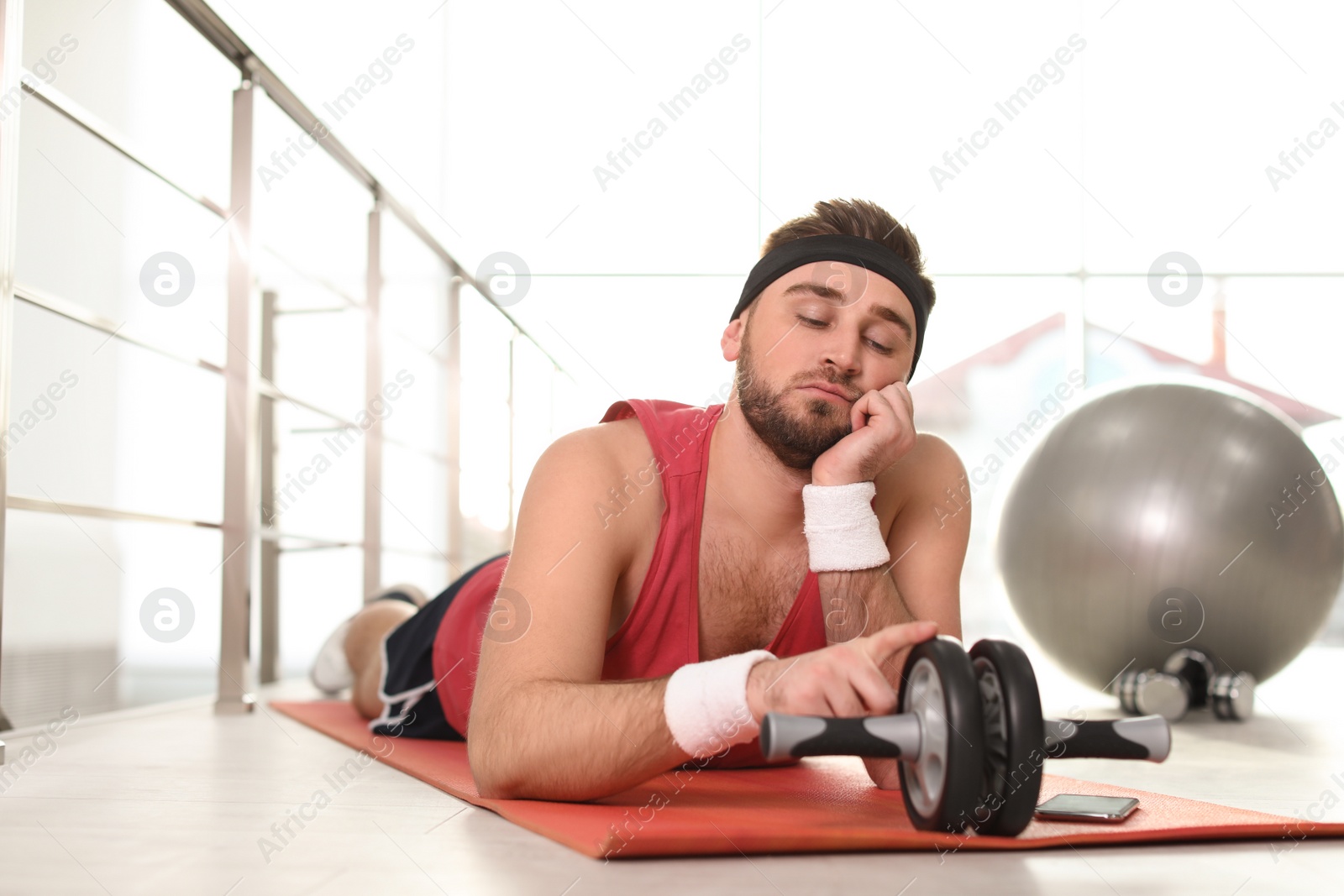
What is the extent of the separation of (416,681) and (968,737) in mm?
1510

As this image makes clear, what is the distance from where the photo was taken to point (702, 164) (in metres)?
6.02

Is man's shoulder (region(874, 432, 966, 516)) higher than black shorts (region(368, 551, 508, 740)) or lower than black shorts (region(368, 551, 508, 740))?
higher

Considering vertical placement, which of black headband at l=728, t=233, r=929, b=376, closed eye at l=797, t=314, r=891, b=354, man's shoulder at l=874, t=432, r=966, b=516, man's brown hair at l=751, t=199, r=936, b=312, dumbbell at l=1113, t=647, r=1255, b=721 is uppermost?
man's brown hair at l=751, t=199, r=936, b=312

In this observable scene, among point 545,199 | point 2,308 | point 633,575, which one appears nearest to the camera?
point 633,575

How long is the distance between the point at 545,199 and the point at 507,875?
17.0ft

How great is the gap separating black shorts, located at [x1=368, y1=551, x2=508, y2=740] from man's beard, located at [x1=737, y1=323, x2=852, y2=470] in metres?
0.83

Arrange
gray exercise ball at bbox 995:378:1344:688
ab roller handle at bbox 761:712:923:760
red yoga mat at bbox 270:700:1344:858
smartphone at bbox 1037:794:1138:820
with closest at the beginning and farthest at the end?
1. ab roller handle at bbox 761:712:923:760
2. red yoga mat at bbox 270:700:1344:858
3. smartphone at bbox 1037:794:1138:820
4. gray exercise ball at bbox 995:378:1344:688

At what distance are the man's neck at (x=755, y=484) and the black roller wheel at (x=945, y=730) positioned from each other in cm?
50

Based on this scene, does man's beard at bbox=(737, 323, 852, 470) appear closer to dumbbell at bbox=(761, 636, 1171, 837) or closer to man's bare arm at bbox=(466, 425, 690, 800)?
man's bare arm at bbox=(466, 425, 690, 800)

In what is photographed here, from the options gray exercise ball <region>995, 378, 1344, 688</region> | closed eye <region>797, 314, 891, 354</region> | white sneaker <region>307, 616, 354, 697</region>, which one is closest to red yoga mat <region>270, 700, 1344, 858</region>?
closed eye <region>797, 314, 891, 354</region>

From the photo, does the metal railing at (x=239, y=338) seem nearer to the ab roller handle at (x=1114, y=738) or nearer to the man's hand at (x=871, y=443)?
the man's hand at (x=871, y=443)

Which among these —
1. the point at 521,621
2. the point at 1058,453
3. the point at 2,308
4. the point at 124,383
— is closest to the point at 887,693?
the point at 521,621

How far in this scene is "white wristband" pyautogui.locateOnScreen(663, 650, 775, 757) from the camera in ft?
3.31

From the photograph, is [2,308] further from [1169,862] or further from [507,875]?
[1169,862]
